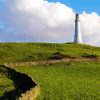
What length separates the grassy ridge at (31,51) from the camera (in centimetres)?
10878

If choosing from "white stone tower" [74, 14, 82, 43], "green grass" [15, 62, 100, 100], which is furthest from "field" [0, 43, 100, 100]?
"white stone tower" [74, 14, 82, 43]

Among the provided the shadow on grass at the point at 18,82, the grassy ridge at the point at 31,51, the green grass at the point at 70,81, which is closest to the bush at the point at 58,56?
the grassy ridge at the point at 31,51

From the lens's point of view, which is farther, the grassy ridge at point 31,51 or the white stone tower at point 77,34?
the white stone tower at point 77,34

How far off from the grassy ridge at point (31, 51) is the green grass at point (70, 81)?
15.4m

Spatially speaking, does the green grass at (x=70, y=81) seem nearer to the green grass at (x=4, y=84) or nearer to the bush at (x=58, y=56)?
the green grass at (x=4, y=84)

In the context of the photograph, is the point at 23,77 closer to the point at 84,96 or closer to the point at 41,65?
the point at 84,96

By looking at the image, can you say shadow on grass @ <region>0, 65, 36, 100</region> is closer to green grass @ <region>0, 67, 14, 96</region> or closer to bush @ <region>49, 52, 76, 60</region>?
green grass @ <region>0, 67, 14, 96</region>

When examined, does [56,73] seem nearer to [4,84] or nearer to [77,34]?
[4,84]

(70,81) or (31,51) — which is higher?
(31,51)

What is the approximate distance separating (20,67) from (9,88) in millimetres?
33471

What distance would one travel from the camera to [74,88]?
198ft

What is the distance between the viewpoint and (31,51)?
11912cm

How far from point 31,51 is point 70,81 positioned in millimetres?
51209

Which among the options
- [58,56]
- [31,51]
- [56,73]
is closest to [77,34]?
[31,51]
